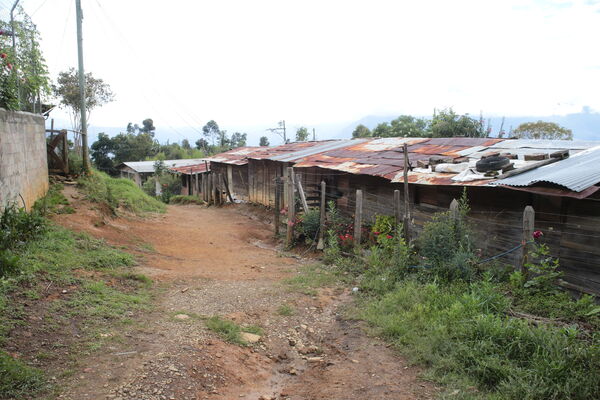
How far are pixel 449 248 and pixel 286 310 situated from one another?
A: 2913 mm

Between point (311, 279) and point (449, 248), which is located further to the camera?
point (311, 279)

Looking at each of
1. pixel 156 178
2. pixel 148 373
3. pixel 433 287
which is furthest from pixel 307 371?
pixel 156 178

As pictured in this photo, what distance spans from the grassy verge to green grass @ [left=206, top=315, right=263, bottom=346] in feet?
3.48

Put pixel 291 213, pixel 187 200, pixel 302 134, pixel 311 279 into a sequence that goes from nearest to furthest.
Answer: pixel 311 279 → pixel 291 213 → pixel 187 200 → pixel 302 134

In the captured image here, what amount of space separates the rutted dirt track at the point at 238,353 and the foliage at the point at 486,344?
38 cm

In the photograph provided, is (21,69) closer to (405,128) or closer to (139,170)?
(405,128)

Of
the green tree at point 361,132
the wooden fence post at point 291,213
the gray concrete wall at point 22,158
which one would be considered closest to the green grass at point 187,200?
the gray concrete wall at point 22,158

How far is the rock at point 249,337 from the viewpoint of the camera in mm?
5316

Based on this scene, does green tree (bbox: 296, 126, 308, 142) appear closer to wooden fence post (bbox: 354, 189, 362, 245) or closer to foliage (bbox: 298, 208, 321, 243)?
foliage (bbox: 298, 208, 321, 243)

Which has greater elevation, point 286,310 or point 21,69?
point 21,69

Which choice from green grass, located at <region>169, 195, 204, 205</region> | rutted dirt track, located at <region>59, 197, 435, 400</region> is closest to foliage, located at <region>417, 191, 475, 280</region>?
rutted dirt track, located at <region>59, 197, 435, 400</region>

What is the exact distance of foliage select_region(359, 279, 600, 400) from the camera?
399 cm

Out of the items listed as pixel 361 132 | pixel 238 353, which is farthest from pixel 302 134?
pixel 238 353

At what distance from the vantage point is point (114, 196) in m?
15.1
